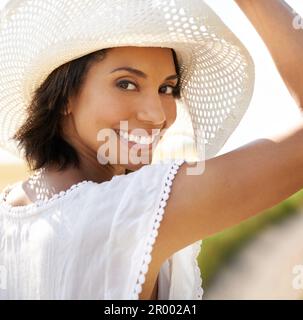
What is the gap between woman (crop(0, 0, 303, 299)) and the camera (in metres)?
1.35

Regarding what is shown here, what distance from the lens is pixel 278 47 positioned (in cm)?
151

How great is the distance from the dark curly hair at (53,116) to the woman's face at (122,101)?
0.03 meters

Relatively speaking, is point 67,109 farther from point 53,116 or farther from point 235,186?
point 235,186

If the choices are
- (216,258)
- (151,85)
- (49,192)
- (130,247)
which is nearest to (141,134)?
(151,85)

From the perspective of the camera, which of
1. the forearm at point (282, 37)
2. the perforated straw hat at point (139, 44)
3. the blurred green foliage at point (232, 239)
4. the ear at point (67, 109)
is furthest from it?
the blurred green foliage at point (232, 239)

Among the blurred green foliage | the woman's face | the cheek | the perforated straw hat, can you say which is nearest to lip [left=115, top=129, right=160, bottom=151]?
the woman's face

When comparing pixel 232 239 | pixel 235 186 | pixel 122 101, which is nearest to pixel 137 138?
pixel 122 101

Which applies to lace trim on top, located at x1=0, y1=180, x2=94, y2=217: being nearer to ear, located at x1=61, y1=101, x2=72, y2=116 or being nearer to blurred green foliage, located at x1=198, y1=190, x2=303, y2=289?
ear, located at x1=61, y1=101, x2=72, y2=116

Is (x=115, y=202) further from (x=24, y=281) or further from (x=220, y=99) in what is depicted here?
(x=220, y=99)

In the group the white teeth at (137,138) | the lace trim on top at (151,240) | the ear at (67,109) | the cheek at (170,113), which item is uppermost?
the cheek at (170,113)

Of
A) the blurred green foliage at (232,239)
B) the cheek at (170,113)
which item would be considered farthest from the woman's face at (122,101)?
the blurred green foliage at (232,239)

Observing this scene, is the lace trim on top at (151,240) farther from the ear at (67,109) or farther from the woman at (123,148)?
the ear at (67,109)

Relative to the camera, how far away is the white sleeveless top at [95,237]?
138cm

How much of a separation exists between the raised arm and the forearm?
0.62 ft
